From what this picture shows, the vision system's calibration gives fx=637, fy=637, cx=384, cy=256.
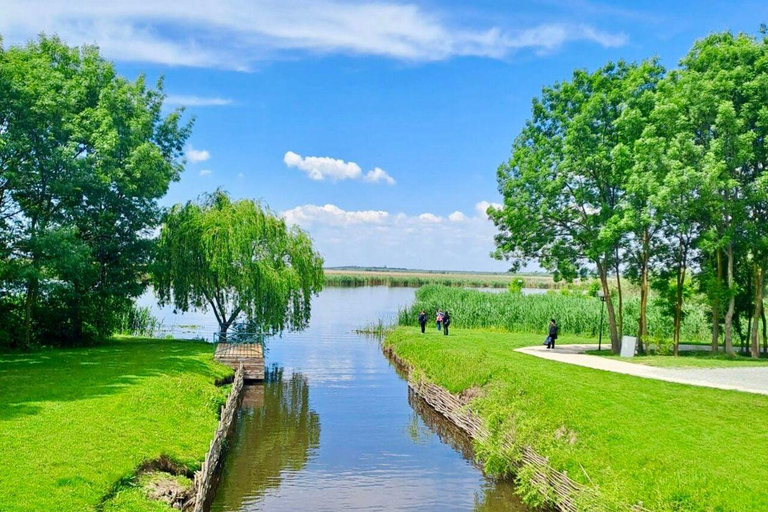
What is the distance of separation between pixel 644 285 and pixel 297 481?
69.9 feet

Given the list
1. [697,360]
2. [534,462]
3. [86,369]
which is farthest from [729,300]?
[86,369]

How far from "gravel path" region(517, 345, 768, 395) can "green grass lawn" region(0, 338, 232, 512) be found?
1513 centimetres

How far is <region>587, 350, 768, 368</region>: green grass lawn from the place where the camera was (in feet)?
87.4

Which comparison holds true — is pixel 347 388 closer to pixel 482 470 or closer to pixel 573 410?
pixel 482 470

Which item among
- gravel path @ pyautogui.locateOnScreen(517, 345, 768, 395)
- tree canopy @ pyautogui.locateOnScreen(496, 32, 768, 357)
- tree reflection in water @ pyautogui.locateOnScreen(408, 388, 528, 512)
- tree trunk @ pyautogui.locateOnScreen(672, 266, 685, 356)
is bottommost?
tree reflection in water @ pyautogui.locateOnScreen(408, 388, 528, 512)

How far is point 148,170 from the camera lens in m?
29.1

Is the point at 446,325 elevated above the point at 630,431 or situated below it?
above

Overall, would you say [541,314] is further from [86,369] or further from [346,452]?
[86,369]

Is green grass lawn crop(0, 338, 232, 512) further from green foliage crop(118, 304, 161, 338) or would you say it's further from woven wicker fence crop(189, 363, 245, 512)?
green foliage crop(118, 304, 161, 338)

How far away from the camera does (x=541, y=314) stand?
45.3m

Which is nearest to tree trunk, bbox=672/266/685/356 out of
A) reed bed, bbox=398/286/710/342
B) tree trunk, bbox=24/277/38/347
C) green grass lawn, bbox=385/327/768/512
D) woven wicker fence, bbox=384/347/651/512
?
green grass lawn, bbox=385/327/768/512

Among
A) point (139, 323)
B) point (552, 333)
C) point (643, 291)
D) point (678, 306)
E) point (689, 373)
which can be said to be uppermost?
point (643, 291)

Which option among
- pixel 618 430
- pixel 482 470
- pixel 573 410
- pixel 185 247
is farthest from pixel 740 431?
pixel 185 247

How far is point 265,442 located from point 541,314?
28649mm
